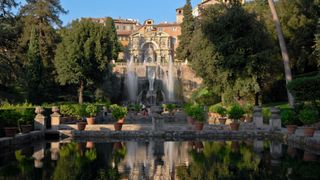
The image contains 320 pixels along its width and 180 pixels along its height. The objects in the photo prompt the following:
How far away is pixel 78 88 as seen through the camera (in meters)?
42.2

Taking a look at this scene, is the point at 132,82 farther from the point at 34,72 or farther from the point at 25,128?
the point at 25,128

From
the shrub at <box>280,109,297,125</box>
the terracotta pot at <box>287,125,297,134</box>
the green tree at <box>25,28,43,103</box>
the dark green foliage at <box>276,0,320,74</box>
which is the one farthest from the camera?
the green tree at <box>25,28,43,103</box>

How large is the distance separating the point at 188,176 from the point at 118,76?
49666 millimetres

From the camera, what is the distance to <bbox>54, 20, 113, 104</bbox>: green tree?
38.6 meters

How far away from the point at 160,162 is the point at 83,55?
93.0ft

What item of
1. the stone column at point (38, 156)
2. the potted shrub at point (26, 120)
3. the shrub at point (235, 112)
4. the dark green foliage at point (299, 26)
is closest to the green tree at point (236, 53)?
the shrub at point (235, 112)

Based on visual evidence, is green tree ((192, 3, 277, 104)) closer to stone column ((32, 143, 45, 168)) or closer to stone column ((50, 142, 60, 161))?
stone column ((50, 142, 60, 161))

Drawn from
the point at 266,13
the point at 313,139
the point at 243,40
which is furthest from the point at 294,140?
the point at 266,13

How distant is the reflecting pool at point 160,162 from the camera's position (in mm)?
10023

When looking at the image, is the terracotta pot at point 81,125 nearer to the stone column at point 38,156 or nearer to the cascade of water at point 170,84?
the stone column at point 38,156

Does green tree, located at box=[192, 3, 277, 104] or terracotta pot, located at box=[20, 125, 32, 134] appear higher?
green tree, located at box=[192, 3, 277, 104]

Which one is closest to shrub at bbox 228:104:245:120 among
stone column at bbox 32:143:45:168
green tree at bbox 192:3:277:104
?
green tree at bbox 192:3:277:104

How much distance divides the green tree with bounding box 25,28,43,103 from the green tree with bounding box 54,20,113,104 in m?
2.15

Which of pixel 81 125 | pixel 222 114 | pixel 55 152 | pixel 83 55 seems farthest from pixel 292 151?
pixel 83 55
